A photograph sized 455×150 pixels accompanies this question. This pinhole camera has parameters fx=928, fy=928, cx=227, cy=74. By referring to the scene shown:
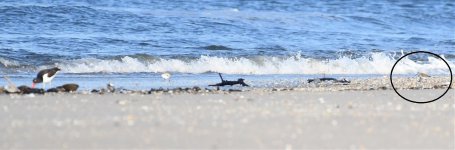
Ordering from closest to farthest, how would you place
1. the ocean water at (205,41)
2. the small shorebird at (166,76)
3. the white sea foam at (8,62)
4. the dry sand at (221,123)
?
the dry sand at (221,123), the small shorebird at (166,76), the white sea foam at (8,62), the ocean water at (205,41)

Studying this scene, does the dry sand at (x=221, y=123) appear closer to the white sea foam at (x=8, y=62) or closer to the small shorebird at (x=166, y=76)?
the small shorebird at (x=166, y=76)

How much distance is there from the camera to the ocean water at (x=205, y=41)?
12305 mm

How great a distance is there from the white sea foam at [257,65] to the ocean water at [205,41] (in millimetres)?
16

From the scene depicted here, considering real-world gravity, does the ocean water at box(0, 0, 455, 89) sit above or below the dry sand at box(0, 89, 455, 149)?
above

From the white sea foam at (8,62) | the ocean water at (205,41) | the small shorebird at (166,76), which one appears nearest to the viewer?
the small shorebird at (166,76)

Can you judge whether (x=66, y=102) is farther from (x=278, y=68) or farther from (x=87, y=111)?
(x=278, y=68)

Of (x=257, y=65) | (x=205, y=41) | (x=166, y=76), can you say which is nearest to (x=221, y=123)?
(x=166, y=76)

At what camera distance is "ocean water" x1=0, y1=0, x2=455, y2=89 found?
1230 cm

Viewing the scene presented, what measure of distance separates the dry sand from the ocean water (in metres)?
2.60

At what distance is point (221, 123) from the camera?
6.08 m

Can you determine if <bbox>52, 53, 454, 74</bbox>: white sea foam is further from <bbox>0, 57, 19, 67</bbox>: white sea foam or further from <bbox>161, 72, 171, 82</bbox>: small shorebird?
<bbox>161, 72, 171, 82</bbox>: small shorebird

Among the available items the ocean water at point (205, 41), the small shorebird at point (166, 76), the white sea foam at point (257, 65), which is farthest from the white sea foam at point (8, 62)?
the small shorebird at point (166, 76)

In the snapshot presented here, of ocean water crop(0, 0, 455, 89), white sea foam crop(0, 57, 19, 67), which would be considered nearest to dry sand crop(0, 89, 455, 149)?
ocean water crop(0, 0, 455, 89)

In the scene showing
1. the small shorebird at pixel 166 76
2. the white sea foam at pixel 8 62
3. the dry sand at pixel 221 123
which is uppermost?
the white sea foam at pixel 8 62
